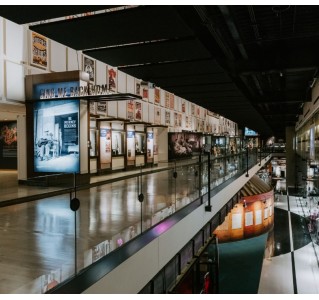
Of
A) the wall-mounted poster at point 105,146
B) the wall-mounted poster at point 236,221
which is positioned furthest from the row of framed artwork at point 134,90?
the wall-mounted poster at point 236,221

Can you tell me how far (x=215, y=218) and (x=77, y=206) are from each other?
5471mm

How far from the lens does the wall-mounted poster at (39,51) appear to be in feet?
29.8

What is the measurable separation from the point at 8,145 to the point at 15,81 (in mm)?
7301

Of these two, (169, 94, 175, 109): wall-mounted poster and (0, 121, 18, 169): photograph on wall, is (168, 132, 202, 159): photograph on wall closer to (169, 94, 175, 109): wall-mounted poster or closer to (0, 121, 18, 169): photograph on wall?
(169, 94, 175, 109): wall-mounted poster

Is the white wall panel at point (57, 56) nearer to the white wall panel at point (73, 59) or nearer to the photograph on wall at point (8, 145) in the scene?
the white wall panel at point (73, 59)

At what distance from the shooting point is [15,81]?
8711mm

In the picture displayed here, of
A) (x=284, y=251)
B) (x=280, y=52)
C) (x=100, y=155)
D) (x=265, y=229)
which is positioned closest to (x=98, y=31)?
(x=280, y=52)

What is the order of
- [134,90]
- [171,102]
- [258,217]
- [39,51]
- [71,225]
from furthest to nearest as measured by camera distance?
[171,102] → [258,217] → [134,90] → [39,51] → [71,225]

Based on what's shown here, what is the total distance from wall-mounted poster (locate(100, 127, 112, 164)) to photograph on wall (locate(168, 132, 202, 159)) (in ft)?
21.7

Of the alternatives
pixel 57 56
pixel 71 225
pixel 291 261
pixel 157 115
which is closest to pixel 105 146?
pixel 57 56

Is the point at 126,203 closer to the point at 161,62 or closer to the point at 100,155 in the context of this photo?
the point at 161,62

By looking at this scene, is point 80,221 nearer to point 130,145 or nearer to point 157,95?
point 130,145

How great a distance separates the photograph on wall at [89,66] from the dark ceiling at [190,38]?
3.74m

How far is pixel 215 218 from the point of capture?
7.98 m
